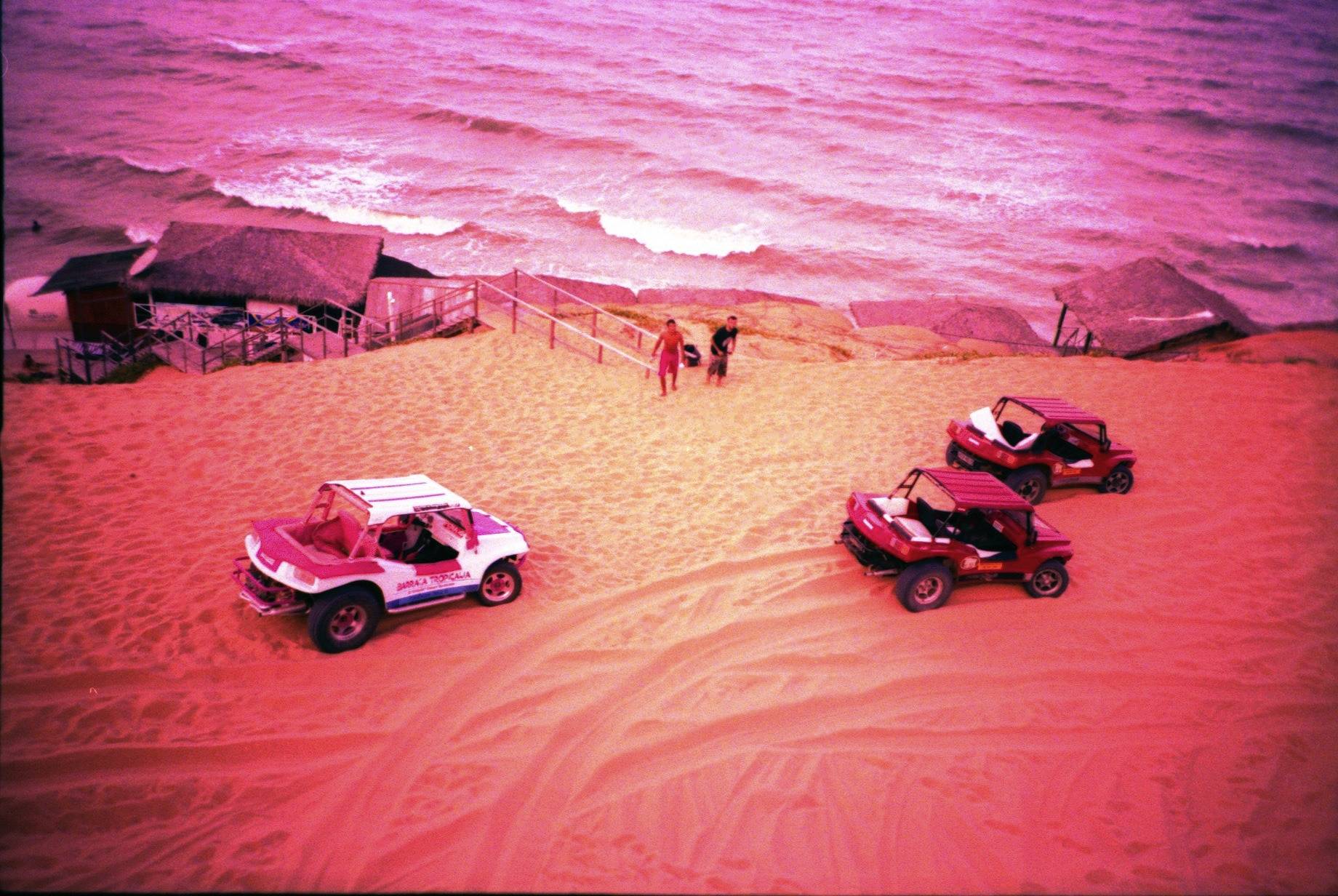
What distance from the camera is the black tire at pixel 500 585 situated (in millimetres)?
7215

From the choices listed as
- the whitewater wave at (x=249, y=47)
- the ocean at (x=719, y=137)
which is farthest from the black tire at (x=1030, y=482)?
the whitewater wave at (x=249, y=47)

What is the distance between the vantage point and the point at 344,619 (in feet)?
21.3

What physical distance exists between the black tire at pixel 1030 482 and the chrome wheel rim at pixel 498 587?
686 centimetres

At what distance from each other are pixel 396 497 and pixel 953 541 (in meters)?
5.56

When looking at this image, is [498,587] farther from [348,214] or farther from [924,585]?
[348,214]

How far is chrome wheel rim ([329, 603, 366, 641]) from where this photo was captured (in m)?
6.41

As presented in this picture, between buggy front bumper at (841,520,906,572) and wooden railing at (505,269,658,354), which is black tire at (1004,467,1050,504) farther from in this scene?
wooden railing at (505,269,658,354)

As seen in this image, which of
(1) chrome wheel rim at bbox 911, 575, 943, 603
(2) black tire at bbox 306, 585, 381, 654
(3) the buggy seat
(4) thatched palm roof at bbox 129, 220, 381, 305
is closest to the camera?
(2) black tire at bbox 306, 585, 381, 654

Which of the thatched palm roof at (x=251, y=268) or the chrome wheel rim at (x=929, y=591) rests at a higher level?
the chrome wheel rim at (x=929, y=591)

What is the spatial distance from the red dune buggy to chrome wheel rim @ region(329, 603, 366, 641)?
8028 mm

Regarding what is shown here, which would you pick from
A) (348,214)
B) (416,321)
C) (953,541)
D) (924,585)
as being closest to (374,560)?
(924,585)

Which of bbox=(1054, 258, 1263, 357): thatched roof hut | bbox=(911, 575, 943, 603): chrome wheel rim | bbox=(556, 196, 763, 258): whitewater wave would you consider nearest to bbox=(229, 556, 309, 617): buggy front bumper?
bbox=(911, 575, 943, 603): chrome wheel rim

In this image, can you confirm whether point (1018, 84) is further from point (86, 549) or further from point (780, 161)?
point (86, 549)

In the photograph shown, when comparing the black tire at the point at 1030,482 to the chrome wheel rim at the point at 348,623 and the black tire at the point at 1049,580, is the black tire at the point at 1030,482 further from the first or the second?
the chrome wheel rim at the point at 348,623
